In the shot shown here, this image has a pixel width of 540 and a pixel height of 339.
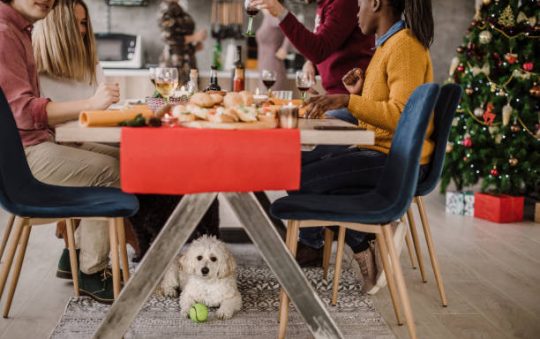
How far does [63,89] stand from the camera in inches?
119

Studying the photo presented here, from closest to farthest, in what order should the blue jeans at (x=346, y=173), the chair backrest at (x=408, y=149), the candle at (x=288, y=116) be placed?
1. the candle at (x=288, y=116)
2. the chair backrest at (x=408, y=149)
3. the blue jeans at (x=346, y=173)

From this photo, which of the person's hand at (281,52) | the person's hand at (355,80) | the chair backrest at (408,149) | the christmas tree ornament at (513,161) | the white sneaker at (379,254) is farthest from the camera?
the person's hand at (281,52)

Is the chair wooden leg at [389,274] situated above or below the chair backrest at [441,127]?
below

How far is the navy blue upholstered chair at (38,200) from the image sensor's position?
2215 mm

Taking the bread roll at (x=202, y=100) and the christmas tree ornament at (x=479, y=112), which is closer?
the bread roll at (x=202, y=100)

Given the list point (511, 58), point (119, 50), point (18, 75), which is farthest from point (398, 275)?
point (119, 50)

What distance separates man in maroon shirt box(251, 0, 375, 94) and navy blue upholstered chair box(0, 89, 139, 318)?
1373mm

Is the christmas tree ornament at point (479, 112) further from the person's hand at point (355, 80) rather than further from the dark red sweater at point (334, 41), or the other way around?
the person's hand at point (355, 80)

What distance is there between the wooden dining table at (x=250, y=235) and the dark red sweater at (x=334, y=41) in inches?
54.6

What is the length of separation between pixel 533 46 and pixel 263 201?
2295mm

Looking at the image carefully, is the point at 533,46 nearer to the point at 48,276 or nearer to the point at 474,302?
the point at 474,302

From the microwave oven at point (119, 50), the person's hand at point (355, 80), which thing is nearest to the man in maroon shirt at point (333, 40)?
the person's hand at point (355, 80)

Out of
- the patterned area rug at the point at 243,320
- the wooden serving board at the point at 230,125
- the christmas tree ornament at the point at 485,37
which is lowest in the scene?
the patterned area rug at the point at 243,320

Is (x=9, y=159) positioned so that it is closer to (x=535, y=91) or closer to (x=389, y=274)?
(x=389, y=274)
